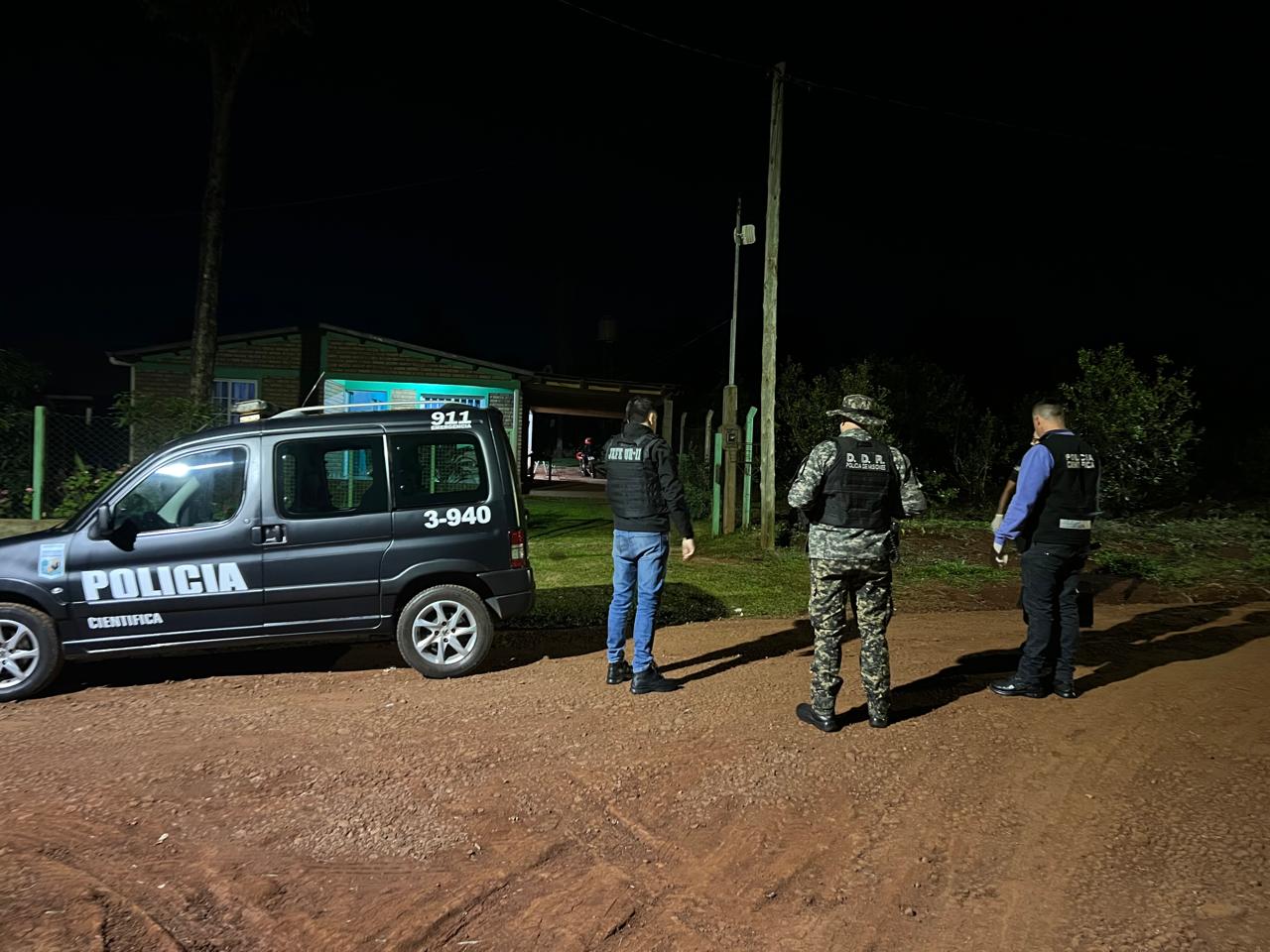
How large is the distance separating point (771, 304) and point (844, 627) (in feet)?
27.1

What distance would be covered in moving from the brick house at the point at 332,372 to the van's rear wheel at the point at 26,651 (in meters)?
14.8

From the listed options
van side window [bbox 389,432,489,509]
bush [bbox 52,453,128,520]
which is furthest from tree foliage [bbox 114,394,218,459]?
van side window [bbox 389,432,489,509]

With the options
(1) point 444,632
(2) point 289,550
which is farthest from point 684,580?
(2) point 289,550

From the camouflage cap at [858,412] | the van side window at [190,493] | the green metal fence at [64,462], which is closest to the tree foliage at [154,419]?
the green metal fence at [64,462]

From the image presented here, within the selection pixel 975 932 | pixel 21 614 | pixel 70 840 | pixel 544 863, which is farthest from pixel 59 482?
pixel 975 932

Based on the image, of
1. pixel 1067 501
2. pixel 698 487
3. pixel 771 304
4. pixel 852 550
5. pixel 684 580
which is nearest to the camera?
pixel 852 550

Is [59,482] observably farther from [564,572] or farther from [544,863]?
[544,863]

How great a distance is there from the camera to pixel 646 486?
5.58 m

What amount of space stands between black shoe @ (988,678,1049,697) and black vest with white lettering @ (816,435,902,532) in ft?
4.94

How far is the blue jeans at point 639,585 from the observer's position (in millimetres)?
5605

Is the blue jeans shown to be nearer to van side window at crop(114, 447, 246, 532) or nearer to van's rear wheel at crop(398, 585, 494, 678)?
van's rear wheel at crop(398, 585, 494, 678)

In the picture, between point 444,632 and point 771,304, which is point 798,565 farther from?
point 444,632

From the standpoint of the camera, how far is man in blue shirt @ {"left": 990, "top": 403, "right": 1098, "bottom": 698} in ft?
17.8

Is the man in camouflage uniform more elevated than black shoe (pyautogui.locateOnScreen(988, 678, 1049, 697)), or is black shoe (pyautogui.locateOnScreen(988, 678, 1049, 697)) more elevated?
the man in camouflage uniform
